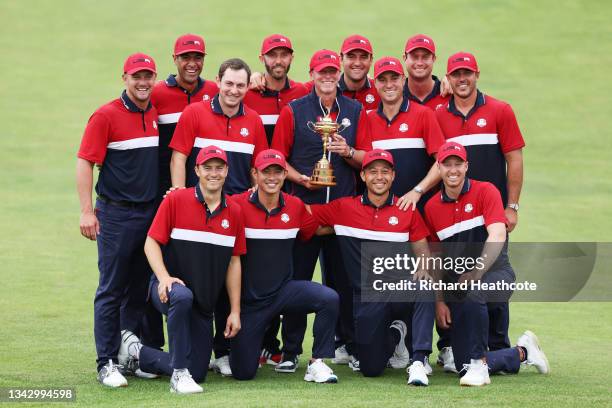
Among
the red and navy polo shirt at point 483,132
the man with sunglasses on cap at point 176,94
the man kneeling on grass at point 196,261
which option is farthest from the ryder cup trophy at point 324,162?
the man with sunglasses on cap at point 176,94

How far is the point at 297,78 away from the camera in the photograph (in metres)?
22.5

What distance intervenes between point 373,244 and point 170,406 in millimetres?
2248

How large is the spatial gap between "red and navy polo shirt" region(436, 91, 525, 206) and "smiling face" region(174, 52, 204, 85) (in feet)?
6.55

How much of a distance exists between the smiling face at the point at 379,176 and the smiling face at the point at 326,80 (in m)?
0.74

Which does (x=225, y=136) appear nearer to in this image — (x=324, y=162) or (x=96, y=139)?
(x=324, y=162)

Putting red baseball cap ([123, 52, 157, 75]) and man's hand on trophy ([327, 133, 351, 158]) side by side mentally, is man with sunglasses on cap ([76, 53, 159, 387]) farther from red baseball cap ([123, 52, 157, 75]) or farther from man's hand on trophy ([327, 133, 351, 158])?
man's hand on trophy ([327, 133, 351, 158])

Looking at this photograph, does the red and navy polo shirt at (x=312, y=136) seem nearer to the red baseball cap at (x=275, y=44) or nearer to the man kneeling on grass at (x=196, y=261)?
the red baseball cap at (x=275, y=44)

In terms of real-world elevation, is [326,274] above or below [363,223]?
below

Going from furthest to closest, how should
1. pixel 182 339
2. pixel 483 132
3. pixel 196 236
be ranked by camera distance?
pixel 483 132 < pixel 196 236 < pixel 182 339

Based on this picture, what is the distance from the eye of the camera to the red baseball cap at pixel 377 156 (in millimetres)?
9023

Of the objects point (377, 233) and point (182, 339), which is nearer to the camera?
point (182, 339)

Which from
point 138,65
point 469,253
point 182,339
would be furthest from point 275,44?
point 182,339

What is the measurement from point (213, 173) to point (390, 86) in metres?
1.72

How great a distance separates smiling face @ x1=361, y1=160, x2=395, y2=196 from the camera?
9.09 metres
